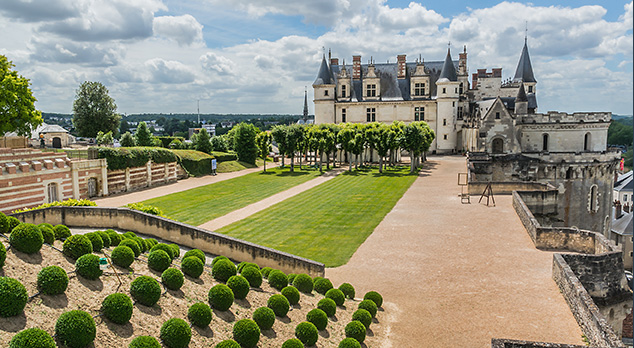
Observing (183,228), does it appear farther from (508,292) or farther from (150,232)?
(508,292)

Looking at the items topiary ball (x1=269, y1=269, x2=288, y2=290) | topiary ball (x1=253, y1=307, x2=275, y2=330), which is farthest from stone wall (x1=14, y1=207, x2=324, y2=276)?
topiary ball (x1=253, y1=307, x2=275, y2=330)

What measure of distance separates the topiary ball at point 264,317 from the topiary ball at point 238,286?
0.98 meters

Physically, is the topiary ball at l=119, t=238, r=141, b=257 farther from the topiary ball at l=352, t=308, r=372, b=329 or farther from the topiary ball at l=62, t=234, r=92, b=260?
the topiary ball at l=352, t=308, r=372, b=329

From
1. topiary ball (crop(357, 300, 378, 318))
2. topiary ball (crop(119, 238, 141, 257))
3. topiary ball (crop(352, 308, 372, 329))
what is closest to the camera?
topiary ball (crop(119, 238, 141, 257))

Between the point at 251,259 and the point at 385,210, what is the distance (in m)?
15.1

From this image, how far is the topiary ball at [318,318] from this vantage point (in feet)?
39.7

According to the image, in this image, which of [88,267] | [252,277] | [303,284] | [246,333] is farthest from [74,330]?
[303,284]

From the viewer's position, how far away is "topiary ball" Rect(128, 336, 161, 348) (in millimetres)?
8195

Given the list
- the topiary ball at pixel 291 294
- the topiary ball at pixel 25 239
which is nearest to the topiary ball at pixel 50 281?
the topiary ball at pixel 25 239

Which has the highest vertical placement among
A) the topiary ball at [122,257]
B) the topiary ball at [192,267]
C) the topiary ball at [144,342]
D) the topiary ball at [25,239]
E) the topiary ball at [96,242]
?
the topiary ball at [25,239]

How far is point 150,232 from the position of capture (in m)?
19.3

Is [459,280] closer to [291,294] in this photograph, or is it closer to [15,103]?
[291,294]

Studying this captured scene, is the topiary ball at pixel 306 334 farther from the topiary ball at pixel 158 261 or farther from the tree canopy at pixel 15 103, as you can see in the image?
the tree canopy at pixel 15 103

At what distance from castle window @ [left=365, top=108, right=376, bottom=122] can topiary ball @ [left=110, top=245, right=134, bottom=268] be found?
59.3 meters
